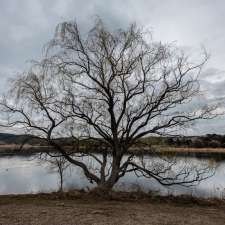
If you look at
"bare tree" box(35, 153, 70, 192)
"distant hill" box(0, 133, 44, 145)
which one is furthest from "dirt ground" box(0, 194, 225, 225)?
"bare tree" box(35, 153, 70, 192)

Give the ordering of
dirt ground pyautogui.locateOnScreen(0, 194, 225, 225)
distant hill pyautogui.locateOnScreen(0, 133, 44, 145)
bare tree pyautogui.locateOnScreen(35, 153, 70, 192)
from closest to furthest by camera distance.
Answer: dirt ground pyautogui.locateOnScreen(0, 194, 225, 225)
distant hill pyautogui.locateOnScreen(0, 133, 44, 145)
bare tree pyautogui.locateOnScreen(35, 153, 70, 192)

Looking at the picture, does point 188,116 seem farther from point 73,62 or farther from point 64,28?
point 64,28

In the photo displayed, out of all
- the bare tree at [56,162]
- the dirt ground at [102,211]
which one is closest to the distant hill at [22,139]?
the bare tree at [56,162]

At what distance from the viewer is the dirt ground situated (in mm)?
7391

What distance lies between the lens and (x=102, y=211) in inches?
337

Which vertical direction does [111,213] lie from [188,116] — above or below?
below

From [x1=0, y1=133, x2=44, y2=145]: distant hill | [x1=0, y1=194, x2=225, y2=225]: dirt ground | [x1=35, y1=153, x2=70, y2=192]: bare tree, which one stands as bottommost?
[x1=0, y1=194, x2=225, y2=225]: dirt ground

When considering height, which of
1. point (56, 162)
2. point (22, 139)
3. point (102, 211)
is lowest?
point (102, 211)

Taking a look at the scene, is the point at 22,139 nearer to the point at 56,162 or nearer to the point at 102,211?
the point at 56,162

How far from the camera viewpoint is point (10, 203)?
32.9ft

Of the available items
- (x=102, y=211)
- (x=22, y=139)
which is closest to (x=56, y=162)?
(x=22, y=139)

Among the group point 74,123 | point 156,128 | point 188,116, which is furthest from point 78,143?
point 188,116

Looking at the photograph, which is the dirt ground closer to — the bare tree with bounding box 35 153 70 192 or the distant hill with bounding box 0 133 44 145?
the distant hill with bounding box 0 133 44 145

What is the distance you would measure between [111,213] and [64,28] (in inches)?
277
